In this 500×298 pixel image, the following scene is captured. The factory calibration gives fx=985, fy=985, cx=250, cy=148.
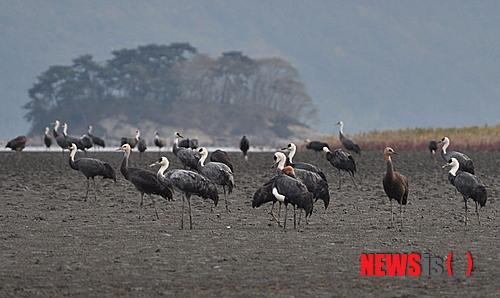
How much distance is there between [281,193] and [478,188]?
13.6 ft

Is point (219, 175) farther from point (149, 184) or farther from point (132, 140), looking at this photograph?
point (132, 140)

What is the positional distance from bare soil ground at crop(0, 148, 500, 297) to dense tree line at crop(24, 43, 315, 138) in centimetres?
13476

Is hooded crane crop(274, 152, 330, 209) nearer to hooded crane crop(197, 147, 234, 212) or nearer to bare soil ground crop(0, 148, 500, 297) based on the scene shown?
bare soil ground crop(0, 148, 500, 297)

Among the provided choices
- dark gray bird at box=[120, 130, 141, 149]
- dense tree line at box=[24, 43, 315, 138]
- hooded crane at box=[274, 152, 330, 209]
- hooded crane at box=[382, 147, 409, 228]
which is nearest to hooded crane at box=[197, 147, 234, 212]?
hooded crane at box=[274, 152, 330, 209]

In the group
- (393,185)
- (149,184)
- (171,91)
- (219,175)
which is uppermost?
(171,91)

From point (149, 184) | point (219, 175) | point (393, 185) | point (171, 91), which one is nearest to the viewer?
point (393, 185)

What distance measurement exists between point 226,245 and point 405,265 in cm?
353

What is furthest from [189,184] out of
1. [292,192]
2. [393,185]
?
[393,185]

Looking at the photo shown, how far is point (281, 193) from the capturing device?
1823cm

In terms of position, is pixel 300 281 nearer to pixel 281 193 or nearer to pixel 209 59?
pixel 281 193

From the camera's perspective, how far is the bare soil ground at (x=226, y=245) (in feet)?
39.7

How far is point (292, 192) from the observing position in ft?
59.4

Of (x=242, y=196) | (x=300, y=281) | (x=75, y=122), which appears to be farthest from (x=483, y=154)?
(x=75, y=122)

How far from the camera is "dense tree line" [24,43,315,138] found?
163 m
